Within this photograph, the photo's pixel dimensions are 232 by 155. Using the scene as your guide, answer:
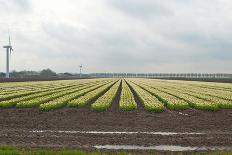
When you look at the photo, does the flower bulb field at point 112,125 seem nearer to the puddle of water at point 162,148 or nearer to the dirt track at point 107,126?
the dirt track at point 107,126

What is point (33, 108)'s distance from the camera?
25.4m

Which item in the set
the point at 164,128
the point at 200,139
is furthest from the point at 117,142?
the point at 164,128

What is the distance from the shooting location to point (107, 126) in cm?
1897

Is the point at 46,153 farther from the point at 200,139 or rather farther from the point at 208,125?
the point at 208,125

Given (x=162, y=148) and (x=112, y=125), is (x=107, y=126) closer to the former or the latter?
(x=112, y=125)

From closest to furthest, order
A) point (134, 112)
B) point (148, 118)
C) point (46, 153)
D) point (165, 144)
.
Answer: point (46, 153) < point (165, 144) < point (148, 118) < point (134, 112)

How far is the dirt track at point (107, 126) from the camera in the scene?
1495 centimetres

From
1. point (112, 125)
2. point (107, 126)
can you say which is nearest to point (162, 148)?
point (107, 126)

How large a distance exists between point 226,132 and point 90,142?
5.78 metres

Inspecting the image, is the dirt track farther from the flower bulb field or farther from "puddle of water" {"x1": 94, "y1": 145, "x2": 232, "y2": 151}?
→ "puddle of water" {"x1": 94, "y1": 145, "x2": 232, "y2": 151}

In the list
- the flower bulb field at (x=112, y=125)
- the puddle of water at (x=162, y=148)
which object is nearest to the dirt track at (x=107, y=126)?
the flower bulb field at (x=112, y=125)

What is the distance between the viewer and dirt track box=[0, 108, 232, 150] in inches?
588

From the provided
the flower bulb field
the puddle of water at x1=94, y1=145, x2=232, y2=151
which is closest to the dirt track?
the flower bulb field

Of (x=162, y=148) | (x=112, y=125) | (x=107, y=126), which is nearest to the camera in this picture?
(x=162, y=148)
